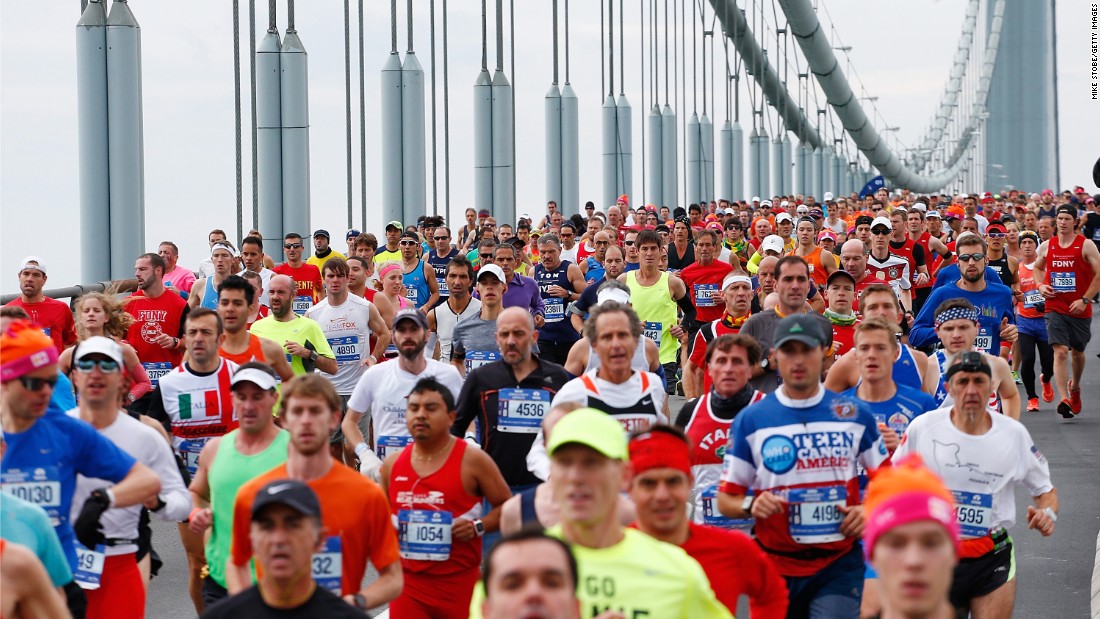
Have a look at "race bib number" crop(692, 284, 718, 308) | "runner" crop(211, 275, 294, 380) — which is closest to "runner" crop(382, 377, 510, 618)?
"runner" crop(211, 275, 294, 380)

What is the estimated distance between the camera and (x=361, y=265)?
14.0 metres

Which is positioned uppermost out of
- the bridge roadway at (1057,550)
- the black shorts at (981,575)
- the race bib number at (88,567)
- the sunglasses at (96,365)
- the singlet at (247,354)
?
the sunglasses at (96,365)

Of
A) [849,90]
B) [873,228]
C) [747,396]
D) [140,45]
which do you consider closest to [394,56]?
[140,45]

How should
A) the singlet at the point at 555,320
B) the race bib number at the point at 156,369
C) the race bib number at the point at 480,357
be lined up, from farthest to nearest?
1. the singlet at the point at 555,320
2. the race bib number at the point at 156,369
3. the race bib number at the point at 480,357

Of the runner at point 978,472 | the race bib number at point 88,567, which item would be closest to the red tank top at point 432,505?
the race bib number at point 88,567

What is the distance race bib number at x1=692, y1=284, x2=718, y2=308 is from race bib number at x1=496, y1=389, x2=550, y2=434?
6.96m

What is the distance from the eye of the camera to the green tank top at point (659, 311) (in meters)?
14.1

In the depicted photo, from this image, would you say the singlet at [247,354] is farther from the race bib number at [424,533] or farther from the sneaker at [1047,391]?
the sneaker at [1047,391]

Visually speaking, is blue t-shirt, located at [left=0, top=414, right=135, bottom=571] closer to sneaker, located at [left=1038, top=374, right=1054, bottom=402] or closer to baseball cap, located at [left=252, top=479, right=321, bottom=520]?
baseball cap, located at [left=252, top=479, right=321, bottom=520]

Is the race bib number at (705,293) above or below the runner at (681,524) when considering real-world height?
above

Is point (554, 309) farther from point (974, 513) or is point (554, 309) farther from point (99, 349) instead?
point (99, 349)

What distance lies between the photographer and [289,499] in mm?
4590

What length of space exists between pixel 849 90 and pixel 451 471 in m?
101

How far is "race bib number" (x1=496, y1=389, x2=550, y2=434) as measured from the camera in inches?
326
